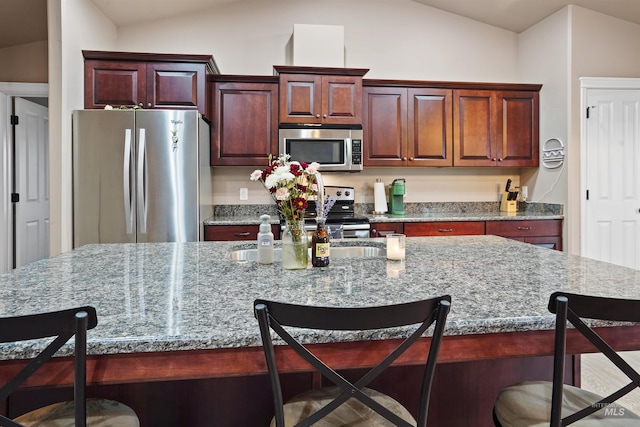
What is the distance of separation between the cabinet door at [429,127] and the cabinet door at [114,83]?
244 cm

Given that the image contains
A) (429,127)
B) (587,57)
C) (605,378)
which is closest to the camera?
(605,378)

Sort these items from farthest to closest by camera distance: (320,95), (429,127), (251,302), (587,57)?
(429,127), (320,95), (587,57), (251,302)

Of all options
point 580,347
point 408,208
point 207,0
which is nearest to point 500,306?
point 580,347

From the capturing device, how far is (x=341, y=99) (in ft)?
12.1

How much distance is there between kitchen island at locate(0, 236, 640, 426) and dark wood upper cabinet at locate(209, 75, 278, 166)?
1950 mm

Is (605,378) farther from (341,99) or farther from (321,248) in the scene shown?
(341,99)

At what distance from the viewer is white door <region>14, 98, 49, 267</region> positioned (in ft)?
13.3

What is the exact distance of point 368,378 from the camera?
0.79 m

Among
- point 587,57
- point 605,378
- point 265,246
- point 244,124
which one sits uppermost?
point 587,57

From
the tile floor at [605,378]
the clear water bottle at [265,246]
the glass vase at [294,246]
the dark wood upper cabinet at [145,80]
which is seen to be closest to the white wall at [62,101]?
the dark wood upper cabinet at [145,80]

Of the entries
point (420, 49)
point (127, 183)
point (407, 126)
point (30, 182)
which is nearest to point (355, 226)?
point (407, 126)

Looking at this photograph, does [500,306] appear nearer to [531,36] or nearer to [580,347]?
[580,347]

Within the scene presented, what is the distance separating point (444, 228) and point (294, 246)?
2.43m

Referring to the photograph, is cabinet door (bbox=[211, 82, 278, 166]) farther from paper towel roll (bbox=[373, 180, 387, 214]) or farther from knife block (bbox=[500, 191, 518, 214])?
knife block (bbox=[500, 191, 518, 214])
